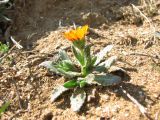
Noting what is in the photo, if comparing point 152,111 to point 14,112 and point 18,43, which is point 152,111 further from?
point 18,43

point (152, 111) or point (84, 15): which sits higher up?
point (84, 15)

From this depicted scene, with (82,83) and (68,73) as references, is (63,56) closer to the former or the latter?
(68,73)

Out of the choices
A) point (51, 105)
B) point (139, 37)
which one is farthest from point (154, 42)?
point (51, 105)

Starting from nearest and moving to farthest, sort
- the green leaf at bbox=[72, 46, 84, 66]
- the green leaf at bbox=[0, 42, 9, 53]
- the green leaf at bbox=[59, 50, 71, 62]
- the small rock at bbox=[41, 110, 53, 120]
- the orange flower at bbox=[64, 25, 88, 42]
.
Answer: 1. the orange flower at bbox=[64, 25, 88, 42]
2. the small rock at bbox=[41, 110, 53, 120]
3. the green leaf at bbox=[72, 46, 84, 66]
4. the green leaf at bbox=[59, 50, 71, 62]
5. the green leaf at bbox=[0, 42, 9, 53]

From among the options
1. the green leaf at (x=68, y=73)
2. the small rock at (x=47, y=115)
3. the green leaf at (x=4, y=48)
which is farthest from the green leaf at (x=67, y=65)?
the green leaf at (x=4, y=48)

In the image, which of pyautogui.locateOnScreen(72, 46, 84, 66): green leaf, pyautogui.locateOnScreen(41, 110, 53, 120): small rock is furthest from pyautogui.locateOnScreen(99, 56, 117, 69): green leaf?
pyautogui.locateOnScreen(41, 110, 53, 120): small rock

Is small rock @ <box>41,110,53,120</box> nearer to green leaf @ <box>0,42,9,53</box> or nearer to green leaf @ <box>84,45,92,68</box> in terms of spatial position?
green leaf @ <box>84,45,92,68</box>
